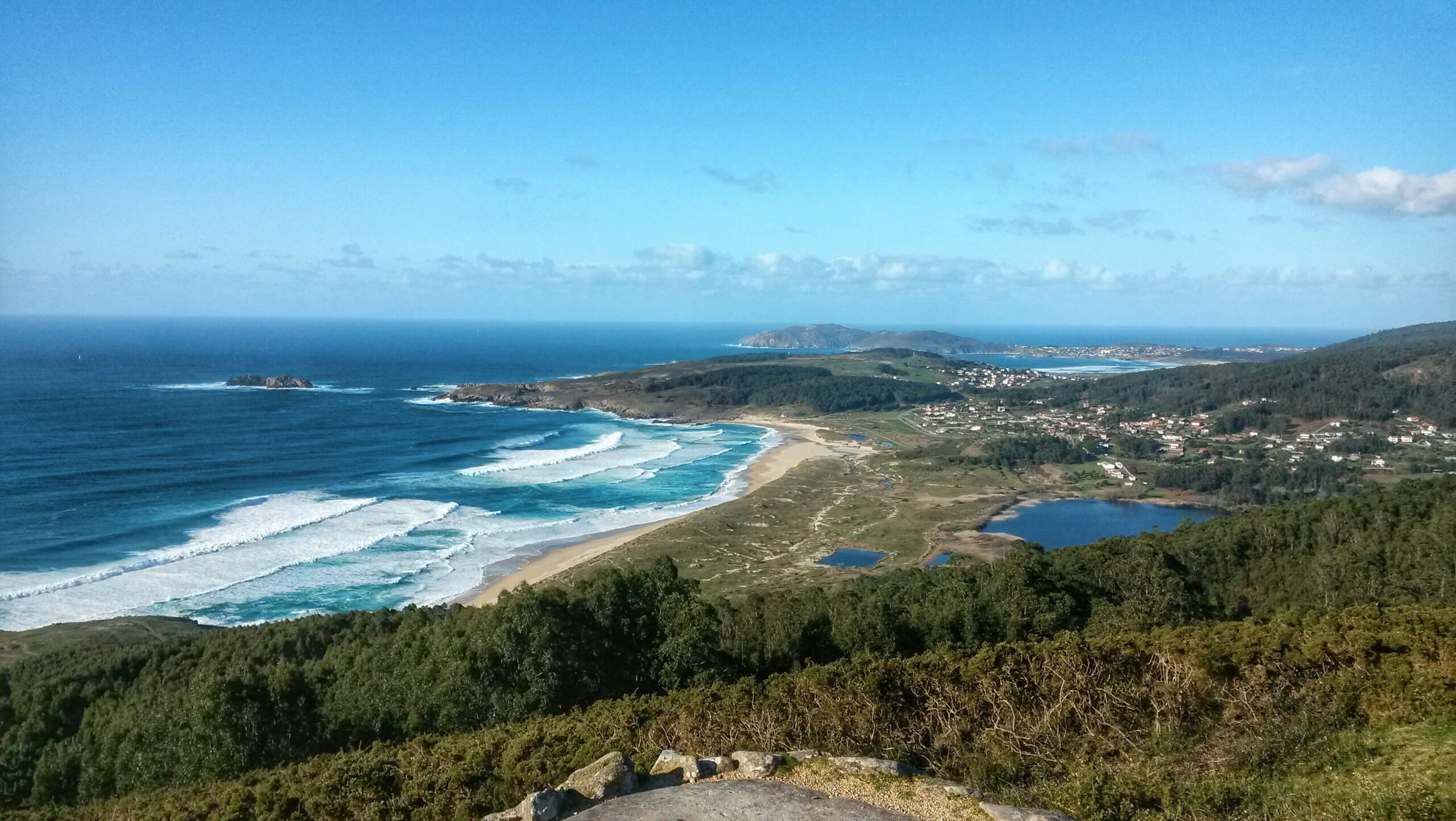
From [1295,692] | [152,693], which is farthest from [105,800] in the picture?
[1295,692]

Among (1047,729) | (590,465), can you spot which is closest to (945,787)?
(1047,729)

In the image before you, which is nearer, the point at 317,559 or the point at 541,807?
the point at 541,807

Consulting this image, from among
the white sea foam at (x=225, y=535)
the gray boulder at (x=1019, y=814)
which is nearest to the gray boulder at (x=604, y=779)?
the gray boulder at (x=1019, y=814)

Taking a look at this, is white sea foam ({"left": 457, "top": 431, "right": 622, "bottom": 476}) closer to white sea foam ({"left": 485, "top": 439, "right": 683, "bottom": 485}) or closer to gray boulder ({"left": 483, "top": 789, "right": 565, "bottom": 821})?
white sea foam ({"left": 485, "top": 439, "right": 683, "bottom": 485})

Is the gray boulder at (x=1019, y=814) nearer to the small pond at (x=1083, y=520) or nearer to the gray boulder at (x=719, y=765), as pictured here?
the gray boulder at (x=719, y=765)

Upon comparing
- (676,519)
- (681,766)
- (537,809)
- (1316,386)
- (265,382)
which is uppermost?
(265,382)

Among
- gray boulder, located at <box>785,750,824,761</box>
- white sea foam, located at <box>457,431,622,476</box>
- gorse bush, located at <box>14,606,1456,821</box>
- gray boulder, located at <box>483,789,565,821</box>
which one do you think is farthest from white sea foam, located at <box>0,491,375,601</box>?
gray boulder, located at <box>785,750,824,761</box>

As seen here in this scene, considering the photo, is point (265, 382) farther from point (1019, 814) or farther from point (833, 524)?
point (1019, 814)
